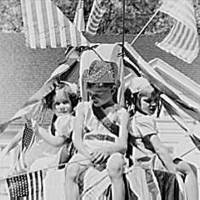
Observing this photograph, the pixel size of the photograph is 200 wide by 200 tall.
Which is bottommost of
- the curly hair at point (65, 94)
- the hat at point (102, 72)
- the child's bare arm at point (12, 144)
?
the child's bare arm at point (12, 144)

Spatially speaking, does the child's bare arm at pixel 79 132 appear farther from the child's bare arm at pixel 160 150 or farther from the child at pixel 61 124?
the child's bare arm at pixel 160 150

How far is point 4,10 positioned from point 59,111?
299 millimetres

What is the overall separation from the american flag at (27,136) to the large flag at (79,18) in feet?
0.92

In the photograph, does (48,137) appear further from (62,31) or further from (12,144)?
(62,31)

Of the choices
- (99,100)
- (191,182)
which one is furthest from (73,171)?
(191,182)

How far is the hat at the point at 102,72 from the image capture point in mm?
1377

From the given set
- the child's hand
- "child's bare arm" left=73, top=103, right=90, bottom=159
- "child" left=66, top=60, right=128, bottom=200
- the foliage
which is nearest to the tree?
the foliage

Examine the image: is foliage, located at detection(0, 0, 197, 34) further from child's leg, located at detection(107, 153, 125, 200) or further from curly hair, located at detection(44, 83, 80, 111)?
child's leg, located at detection(107, 153, 125, 200)

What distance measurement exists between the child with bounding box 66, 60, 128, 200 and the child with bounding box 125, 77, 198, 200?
3cm

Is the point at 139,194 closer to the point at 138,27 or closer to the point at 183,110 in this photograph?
the point at 183,110

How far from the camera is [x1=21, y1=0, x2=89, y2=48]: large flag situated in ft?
4.43

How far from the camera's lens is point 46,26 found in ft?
4.45

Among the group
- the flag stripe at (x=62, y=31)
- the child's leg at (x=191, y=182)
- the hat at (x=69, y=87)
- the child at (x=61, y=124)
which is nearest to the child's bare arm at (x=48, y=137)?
the child at (x=61, y=124)

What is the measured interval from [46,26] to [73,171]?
1.27ft
